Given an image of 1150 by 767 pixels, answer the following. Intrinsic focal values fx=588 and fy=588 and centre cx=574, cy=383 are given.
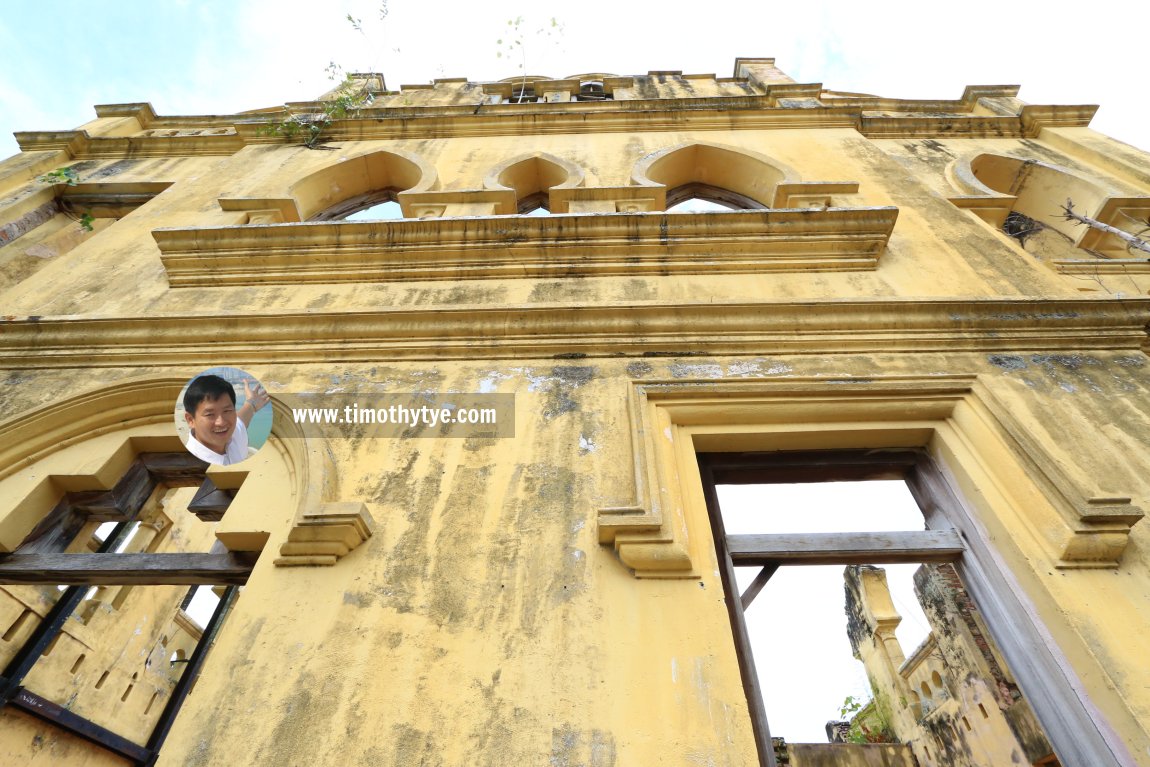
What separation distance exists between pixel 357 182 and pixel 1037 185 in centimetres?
815

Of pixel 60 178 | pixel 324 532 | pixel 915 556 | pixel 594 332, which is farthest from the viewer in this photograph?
pixel 60 178

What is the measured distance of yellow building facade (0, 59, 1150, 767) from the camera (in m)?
2.36

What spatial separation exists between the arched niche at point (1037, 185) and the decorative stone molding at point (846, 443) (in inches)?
154

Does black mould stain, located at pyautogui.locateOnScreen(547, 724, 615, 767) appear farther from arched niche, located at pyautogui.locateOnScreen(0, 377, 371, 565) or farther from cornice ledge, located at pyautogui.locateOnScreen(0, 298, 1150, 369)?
cornice ledge, located at pyautogui.locateOnScreen(0, 298, 1150, 369)

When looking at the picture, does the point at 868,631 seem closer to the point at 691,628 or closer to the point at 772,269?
the point at 772,269

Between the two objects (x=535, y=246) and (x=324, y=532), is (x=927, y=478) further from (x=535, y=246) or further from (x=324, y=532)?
(x=324, y=532)

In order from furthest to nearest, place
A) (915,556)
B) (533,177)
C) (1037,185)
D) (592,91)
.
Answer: (592,91), (1037,185), (533,177), (915,556)

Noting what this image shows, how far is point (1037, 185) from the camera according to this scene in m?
7.02

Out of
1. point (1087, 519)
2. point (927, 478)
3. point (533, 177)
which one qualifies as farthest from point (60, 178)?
point (1087, 519)

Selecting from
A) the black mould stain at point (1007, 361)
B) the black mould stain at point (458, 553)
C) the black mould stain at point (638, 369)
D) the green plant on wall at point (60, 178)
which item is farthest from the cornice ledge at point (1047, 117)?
the green plant on wall at point (60, 178)

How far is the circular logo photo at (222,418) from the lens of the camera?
343cm

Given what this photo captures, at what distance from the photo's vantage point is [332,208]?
693cm

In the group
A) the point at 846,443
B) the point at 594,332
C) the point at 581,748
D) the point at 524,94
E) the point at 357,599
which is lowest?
the point at 581,748

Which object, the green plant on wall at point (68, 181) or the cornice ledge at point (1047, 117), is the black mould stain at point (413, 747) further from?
the cornice ledge at point (1047, 117)
